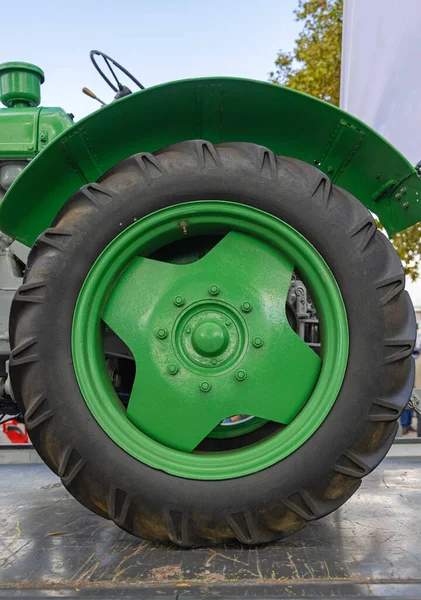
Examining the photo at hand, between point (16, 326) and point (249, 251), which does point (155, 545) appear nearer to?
point (16, 326)

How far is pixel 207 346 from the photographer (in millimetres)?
1640

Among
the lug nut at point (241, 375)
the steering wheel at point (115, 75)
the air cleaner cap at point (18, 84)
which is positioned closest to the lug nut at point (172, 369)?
the lug nut at point (241, 375)

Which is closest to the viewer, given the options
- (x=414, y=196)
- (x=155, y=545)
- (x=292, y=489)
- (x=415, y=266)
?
(x=292, y=489)

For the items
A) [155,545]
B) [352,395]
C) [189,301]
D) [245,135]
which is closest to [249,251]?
[189,301]

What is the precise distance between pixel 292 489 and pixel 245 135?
1.02 metres

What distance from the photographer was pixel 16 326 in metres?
1.63

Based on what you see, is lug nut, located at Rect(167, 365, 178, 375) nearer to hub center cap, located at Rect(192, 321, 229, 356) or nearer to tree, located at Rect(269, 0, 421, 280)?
hub center cap, located at Rect(192, 321, 229, 356)

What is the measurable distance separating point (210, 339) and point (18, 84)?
153cm

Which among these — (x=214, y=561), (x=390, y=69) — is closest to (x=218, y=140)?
(x=390, y=69)

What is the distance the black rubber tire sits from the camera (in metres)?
1.55

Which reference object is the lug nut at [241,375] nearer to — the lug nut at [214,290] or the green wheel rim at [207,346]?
the green wheel rim at [207,346]

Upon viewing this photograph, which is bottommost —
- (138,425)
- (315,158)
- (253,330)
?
(138,425)

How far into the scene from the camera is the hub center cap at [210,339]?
164 cm

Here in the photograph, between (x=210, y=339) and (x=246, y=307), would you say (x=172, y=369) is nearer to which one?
(x=210, y=339)
